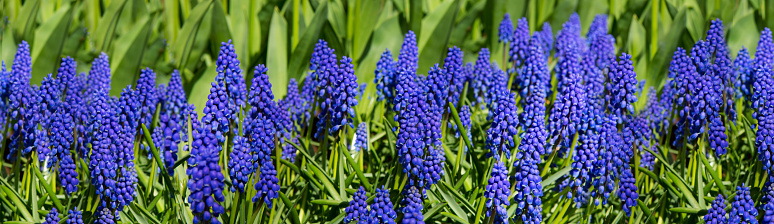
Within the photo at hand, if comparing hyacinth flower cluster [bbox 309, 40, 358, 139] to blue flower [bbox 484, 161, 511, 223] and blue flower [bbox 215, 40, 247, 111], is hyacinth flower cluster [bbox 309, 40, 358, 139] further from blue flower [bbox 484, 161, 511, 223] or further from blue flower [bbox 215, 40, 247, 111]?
blue flower [bbox 484, 161, 511, 223]

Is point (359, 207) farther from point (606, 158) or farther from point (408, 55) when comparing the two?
point (408, 55)

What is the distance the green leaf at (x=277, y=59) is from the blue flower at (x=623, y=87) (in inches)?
107

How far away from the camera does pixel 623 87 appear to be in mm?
3994

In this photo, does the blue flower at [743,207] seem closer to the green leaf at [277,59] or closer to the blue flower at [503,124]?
the blue flower at [503,124]

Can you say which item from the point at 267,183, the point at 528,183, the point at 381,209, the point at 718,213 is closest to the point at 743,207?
the point at 718,213

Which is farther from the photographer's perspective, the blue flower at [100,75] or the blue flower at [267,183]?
the blue flower at [100,75]

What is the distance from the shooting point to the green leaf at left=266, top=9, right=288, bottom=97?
5.82 metres

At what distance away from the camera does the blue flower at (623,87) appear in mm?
3900

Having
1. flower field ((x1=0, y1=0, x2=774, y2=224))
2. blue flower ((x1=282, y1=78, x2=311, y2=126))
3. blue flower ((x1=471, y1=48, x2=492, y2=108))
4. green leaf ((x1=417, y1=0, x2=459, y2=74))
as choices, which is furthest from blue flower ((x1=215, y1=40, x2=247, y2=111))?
green leaf ((x1=417, y1=0, x2=459, y2=74))

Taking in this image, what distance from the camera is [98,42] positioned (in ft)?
21.2

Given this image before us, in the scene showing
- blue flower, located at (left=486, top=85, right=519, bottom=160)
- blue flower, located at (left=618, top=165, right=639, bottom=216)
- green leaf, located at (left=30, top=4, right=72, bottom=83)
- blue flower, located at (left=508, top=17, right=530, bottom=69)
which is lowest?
blue flower, located at (left=618, top=165, right=639, bottom=216)

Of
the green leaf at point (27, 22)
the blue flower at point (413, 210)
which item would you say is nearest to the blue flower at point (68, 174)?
the blue flower at point (413, 210)

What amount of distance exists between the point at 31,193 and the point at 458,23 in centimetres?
397

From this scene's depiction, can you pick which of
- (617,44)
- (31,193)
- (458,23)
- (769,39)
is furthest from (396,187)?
(617,44)
